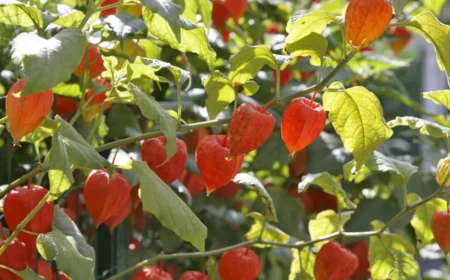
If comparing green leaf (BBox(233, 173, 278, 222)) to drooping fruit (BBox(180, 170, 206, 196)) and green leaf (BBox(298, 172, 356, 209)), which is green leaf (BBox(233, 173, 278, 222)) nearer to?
green leaf (BBox(298, 172, 356, 209))

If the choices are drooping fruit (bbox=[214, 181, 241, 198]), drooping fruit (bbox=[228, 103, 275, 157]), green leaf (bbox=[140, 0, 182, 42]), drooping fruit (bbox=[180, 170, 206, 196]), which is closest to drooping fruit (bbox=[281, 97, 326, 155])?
drooping fruit (bbox=[228, 103, 275, 157])

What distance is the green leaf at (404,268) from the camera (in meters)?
0.96

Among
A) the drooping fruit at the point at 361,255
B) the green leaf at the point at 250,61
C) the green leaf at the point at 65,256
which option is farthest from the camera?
the drooping fruit at the point at 361,255

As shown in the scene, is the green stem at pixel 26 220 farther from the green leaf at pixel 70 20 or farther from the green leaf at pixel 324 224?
the green leaf at pixel 324 224

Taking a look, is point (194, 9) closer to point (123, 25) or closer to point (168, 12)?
point (123, 25)

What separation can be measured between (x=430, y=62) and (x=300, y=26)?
184 inches

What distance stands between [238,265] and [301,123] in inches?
8.3

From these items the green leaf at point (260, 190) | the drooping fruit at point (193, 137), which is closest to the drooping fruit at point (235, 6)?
the drooping fruit at point (193, 137)

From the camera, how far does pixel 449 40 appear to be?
2.62 ft

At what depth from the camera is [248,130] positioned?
75 cm

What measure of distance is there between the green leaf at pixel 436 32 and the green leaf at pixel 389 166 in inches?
8.5

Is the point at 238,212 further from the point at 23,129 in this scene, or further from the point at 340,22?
the point at 23,129

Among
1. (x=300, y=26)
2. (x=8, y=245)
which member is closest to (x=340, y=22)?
(x=300, y=26)

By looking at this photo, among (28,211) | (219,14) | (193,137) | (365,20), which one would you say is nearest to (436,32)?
(365,20)
